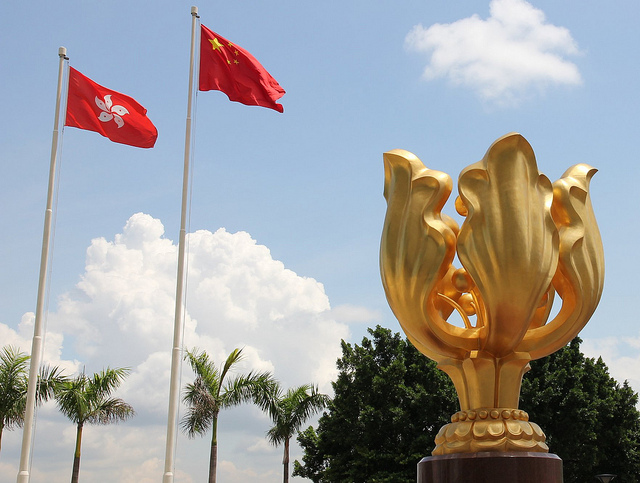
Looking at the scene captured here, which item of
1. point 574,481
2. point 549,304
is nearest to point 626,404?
point 574,481

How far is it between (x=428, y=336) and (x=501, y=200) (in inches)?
56.1

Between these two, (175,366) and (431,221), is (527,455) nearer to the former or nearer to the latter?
(431,221)

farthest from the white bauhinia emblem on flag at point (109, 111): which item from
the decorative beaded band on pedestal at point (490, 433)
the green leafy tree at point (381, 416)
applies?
the green leafy tree at point (381, 416)

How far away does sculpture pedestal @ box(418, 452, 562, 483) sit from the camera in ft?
20.7

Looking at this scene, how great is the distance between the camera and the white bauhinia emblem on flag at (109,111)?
13070 mm

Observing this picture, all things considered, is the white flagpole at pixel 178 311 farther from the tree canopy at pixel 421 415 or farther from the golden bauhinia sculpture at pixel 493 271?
the tree canopy at pixel 421 415

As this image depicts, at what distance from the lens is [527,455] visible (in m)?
6.39

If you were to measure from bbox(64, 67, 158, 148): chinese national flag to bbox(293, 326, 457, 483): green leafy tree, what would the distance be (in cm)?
1208

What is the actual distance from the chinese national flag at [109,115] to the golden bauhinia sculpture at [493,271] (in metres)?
6.96

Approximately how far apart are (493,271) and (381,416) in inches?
639

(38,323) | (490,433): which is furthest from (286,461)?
(490,433)

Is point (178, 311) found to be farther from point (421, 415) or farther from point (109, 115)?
point (421, 415)

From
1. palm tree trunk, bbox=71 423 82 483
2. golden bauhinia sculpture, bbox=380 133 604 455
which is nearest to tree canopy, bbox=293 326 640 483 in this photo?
palm tree trunk, bbox=71 423 82 483

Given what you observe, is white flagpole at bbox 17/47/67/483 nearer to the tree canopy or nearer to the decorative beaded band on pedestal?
the decorative beaded band on pedestal
